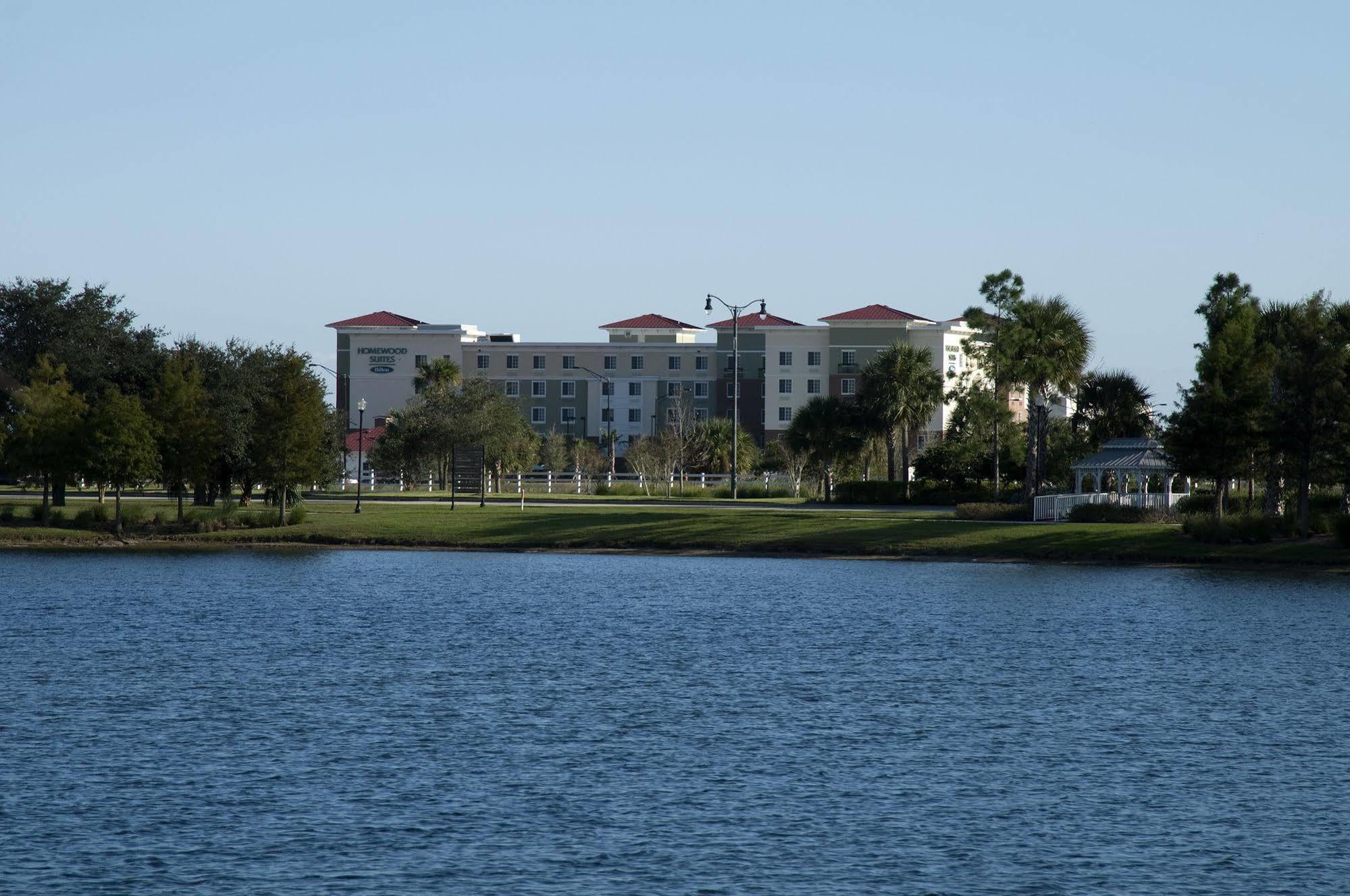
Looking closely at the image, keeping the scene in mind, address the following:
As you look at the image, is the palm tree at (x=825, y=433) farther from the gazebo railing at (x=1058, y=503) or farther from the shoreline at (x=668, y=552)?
the shoreline at (x=668, y=552)

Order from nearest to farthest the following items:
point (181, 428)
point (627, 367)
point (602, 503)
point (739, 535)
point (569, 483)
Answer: point (739, 535), point (181, 428), point (602, 503), point (569, 483), point (627, 367)

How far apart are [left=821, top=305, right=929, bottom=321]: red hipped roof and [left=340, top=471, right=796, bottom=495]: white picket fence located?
39.5m

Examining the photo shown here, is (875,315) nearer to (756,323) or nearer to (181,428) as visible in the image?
(756,323)

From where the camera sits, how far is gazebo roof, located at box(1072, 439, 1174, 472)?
59.7m

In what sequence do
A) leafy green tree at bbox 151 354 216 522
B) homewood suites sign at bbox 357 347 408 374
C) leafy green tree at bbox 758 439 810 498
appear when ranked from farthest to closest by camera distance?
homewood suites sign at bbox 357 347 408 374, leafy green tree at bbox 758 439 810 498, leafy green tree at bbox 151 354 216 522

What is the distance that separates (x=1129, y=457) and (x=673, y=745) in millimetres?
42725

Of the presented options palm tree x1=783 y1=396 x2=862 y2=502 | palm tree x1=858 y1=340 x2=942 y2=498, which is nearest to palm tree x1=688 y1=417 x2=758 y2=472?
palm tree x1=783 y1=396 x2=862 y2=502

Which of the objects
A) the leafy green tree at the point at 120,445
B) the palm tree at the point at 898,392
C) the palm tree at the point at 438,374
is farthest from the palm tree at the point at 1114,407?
the palm tree at the point at 438,374

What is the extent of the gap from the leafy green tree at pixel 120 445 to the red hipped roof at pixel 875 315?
9183 centimetres

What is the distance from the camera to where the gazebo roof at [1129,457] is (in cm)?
5966

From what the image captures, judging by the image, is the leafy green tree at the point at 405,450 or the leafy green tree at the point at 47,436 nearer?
the leafy green tree at the point at 47,436

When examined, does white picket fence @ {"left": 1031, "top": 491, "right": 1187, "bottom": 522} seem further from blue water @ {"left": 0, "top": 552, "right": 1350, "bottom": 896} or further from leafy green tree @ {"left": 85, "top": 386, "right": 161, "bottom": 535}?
leafy green tree @ {"left": 85, "top": 386, "right": 161, "bottom": 535}

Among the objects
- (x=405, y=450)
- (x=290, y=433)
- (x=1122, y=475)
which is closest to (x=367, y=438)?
(x=405, y=450)

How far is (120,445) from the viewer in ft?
182
